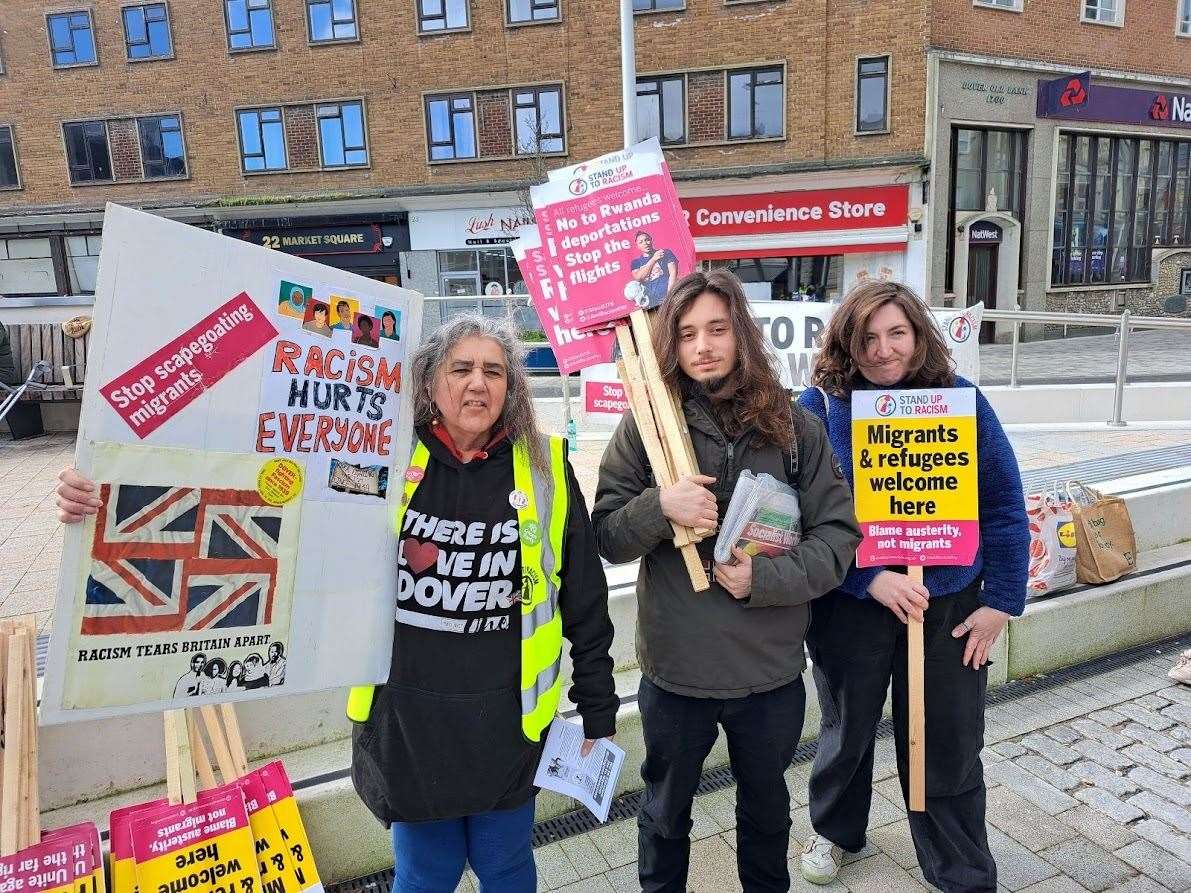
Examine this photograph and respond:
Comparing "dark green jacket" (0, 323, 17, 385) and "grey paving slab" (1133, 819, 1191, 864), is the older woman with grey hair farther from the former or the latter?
"dark green jacket" (0, 323, 17, 385)

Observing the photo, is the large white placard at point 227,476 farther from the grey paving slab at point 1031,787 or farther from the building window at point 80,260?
the building window at point 80,260

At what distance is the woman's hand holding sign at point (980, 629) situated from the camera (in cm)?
236

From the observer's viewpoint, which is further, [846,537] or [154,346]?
[846,537]

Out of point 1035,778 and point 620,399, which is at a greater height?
point 620,399

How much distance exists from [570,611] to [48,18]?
25.8 meters

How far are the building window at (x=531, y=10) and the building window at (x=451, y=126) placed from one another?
2.11 m

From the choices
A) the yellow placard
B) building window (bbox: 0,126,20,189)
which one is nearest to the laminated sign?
the yellow placard

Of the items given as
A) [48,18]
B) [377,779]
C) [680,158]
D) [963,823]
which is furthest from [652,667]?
[48,18]

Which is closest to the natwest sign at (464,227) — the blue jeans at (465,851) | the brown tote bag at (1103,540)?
the brown tote bag at (1103,540)

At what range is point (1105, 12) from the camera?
1966 cm

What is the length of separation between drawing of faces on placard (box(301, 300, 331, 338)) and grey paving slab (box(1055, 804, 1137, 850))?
3065mm

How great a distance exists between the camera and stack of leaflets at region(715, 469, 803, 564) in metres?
2.04

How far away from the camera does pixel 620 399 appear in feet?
18.1

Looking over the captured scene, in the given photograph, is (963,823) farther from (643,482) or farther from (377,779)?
(377,779)
